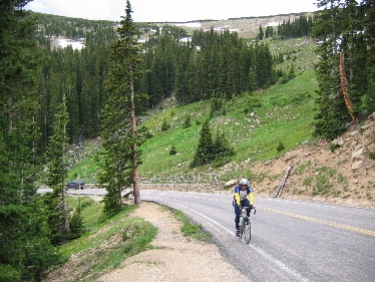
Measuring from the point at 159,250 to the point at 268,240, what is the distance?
130 inches

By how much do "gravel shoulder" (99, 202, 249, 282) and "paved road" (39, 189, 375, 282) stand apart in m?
0.42

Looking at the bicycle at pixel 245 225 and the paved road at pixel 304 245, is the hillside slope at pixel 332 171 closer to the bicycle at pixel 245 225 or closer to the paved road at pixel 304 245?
the paved road at pixel 304 245

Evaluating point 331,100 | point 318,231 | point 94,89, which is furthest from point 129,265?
point 94,89

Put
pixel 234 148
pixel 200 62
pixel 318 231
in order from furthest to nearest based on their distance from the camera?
1. pixel 200 62
2. pixel 234 148
3. pixel 318 231

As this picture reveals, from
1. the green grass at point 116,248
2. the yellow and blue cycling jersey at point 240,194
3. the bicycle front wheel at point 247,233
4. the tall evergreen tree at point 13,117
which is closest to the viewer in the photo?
the bicycle front wheel at point 247,233

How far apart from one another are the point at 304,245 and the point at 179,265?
3.51 m

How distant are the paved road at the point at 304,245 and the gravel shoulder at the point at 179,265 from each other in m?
0.42

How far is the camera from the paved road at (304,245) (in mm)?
7617

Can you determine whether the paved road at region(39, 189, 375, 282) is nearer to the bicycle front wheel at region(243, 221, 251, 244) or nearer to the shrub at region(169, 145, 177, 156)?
the bicycle front wheel at region(243, 221, 251, 244)

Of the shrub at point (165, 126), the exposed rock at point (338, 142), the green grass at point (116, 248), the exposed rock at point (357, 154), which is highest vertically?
the shrub at point (165, 126)

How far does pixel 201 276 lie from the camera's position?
793 centimetres

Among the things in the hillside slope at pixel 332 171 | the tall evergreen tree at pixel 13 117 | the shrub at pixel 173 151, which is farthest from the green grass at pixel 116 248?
the shrub at pixel 173 151

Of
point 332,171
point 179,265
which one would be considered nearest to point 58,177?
point 332,171

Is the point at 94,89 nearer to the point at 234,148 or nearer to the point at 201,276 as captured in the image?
the point at 234,148
